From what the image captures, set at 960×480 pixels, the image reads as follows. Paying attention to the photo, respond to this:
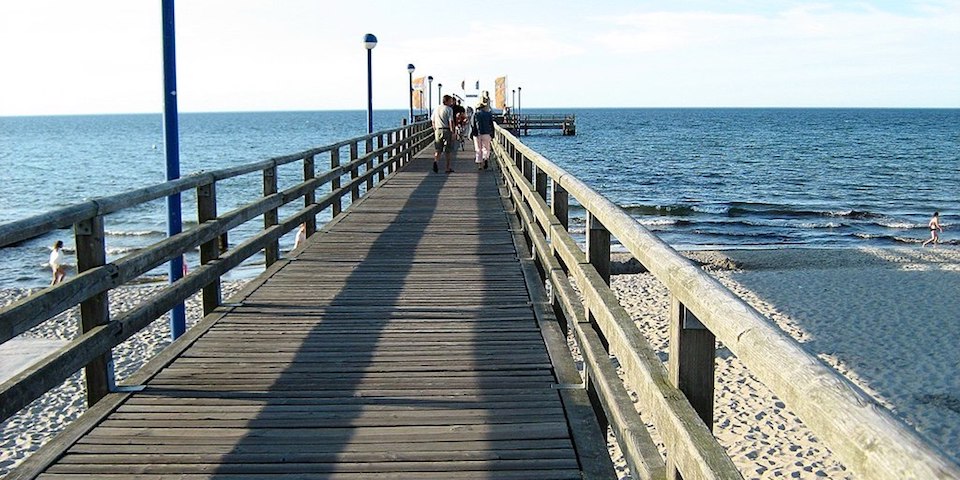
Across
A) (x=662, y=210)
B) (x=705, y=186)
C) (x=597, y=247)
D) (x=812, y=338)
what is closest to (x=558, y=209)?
(x=597, y=247)

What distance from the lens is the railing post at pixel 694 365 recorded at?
2.61 meters

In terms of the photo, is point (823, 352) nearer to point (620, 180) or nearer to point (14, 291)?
point (14, 291)

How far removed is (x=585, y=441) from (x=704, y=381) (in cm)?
135

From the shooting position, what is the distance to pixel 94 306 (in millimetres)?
4477

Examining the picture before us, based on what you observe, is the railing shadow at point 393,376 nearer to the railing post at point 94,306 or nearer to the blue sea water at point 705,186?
the railing post at point 94,306

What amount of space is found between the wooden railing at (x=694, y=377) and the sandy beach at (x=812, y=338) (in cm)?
238

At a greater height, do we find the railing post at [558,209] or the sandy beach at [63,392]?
the railing post at [558,209]

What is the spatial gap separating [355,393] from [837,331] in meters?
13.5

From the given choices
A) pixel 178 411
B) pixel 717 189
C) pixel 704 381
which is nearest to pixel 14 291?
pixel 178 411

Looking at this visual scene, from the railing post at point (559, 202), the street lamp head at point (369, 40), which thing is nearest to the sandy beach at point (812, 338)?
the railing post at point (559, 202)

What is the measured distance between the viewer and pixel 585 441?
387cm

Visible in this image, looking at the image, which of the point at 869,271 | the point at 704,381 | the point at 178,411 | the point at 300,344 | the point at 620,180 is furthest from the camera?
the point at 620,180

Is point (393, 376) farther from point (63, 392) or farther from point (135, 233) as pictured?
point (135, 233)

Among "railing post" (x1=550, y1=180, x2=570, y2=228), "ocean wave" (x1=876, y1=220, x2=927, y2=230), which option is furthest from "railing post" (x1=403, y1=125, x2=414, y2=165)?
"ocean wave" (x1=876, y1=220, x2=927, y2=230)
